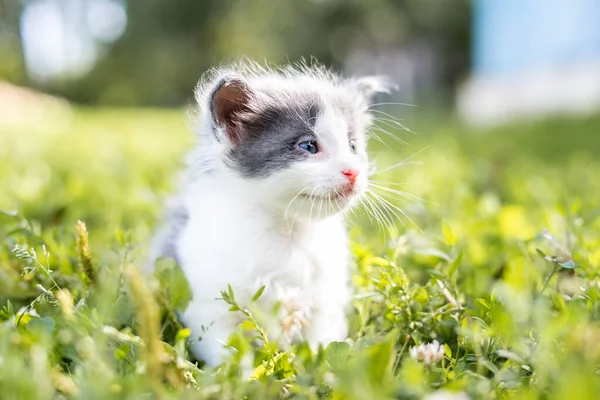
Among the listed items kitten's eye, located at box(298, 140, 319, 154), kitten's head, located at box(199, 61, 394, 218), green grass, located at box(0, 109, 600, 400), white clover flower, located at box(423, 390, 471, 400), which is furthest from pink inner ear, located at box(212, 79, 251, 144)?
white clover flower, located at box(423, 390, 471, 400)

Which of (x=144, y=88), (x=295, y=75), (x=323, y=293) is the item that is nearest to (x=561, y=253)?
(x=323, y=293)

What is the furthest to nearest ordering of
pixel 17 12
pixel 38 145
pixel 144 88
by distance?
pixel 144 88, pixel 17 12, pixel 38 145

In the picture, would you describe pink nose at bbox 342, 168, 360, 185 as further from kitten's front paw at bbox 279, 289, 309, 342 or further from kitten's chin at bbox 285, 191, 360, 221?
kitten's front paw at bbox 279, 289, 309, 342

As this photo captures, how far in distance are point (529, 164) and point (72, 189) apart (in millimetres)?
3456

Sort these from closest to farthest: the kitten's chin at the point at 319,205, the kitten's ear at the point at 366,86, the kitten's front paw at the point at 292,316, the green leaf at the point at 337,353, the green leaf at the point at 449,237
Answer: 1. the green leaf at the point at 337,353
2. the kitten's front paw at the point at 292,316
3. the kitten's chin at the point at 319,205
4. the green leaf at the point at 449,237
5. the kitten's ear at the point at 366,86

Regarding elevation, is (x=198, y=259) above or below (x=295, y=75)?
below

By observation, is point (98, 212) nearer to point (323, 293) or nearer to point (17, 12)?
point (323, 293)

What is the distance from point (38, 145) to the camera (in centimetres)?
549

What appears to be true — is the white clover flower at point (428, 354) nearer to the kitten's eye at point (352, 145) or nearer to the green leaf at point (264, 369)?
the green leaf at point (264, 369)

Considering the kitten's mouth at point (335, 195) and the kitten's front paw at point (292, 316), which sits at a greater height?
the kitten's mouth at point (335, 195)

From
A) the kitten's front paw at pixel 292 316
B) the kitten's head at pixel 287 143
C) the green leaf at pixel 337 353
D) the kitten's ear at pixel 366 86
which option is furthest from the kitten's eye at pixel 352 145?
the green leaf at pixel 337 353

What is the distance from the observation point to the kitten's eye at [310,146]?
1.85 meters

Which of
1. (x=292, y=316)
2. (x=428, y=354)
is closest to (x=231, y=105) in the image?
(x=292, y=316)

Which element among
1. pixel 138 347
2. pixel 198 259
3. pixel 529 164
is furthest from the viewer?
pixel 529 164
